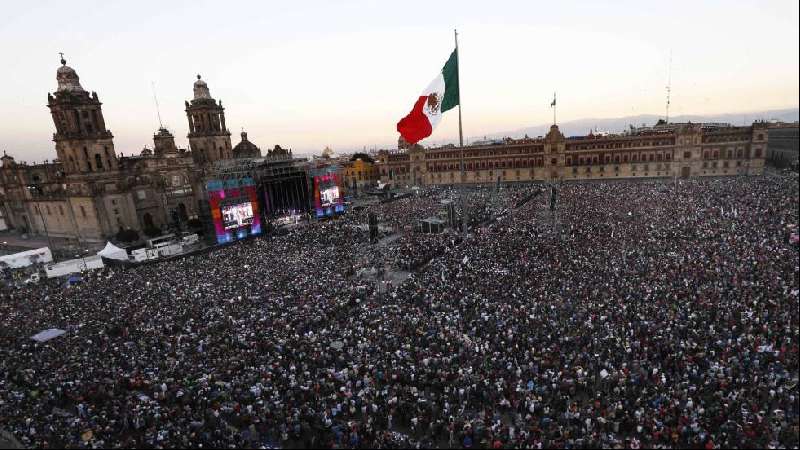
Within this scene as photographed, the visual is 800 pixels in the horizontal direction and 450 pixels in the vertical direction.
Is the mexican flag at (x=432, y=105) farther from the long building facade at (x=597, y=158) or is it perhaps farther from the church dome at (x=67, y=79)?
the long building facade at (x=597, y=158)

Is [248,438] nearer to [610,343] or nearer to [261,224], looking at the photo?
[610,343]

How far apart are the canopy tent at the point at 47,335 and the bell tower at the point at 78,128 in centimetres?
3413

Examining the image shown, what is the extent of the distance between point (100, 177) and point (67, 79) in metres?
11.1

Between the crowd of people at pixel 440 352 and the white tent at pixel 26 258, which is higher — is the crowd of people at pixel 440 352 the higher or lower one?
the lower one

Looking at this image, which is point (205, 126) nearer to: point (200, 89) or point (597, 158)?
point (200, 89)

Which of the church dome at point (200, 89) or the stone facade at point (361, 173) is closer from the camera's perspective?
the church dome at point (200, 89)

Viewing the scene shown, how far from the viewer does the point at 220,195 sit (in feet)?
138

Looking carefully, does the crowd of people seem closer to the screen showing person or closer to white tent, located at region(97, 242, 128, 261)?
white tent, located at region(97, 242, 128, 261)

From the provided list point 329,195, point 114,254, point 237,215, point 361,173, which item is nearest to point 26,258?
point 114,254

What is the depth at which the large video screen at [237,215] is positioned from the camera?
4241cm

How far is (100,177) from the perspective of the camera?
48.0 meters

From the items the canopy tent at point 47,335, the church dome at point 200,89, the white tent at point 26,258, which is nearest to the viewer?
the canopy tent at point 47,335

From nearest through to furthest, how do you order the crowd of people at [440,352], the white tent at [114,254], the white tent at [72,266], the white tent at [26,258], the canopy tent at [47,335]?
the crowd of people at [440,352] → the canopy tent at [47,335] → the white tent at [72,266] → the white tent at [26,258] → the white tent at [114,254]

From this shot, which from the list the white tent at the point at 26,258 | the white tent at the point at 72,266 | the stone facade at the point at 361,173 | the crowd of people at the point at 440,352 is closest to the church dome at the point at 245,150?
the stone facade at the point at 361,173
